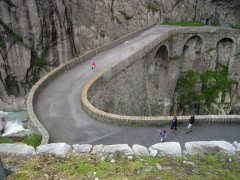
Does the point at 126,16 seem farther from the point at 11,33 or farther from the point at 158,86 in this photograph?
the point at 11,33

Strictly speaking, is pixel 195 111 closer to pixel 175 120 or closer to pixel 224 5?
pixel 224 5

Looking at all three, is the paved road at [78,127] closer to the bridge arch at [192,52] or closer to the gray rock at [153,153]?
the gray rock at [153,153]

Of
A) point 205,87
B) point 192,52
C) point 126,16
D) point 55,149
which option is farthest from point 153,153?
point 126,16

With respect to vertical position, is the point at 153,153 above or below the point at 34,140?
above

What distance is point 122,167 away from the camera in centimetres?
798

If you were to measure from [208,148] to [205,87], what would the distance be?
30.6 m

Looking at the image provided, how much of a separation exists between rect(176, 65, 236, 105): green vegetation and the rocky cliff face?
7931mm

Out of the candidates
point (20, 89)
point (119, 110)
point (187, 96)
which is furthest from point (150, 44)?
point (20, 89)

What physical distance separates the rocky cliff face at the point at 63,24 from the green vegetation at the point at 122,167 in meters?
29.9

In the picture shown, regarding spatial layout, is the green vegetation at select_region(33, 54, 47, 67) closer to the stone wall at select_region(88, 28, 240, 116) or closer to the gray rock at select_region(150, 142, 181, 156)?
the stone wall at select_region(88, 28, 240, 116)

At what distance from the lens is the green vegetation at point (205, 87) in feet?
124

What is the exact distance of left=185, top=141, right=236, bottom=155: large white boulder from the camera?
343 inches

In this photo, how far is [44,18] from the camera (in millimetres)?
37438

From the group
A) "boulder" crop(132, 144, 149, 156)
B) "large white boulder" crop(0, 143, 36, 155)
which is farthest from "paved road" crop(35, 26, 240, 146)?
"large white boulder" crop(0, 143, 36, 155)
